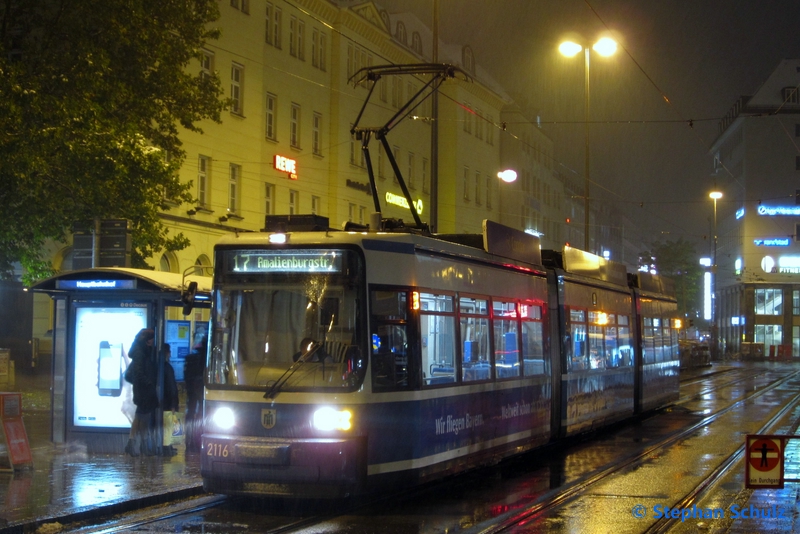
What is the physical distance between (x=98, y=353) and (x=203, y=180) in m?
20.5

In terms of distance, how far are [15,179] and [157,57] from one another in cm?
442

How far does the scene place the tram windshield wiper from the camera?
997cm

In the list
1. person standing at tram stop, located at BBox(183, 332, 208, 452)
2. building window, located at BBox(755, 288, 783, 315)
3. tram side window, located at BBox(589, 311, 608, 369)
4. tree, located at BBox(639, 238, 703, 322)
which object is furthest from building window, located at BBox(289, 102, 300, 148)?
building window, located at BBox(755, 288, 783, 315)

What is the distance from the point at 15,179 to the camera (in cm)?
1794

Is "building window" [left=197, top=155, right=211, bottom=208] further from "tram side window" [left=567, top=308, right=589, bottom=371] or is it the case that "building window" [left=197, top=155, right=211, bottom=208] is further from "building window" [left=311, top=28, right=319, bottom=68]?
"tram side window" [left=567, top=308, right=589, bottom=371]

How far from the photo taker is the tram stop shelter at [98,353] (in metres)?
14.0

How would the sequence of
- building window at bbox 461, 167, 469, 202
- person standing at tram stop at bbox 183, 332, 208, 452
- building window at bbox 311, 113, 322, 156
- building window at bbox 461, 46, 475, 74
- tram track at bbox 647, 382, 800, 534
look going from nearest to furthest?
tram track at bbox 647, 382, 800, 534 → person standing at tram stop at bbox 183, 332, 208, 452 → building window at bbox 311, 113, 322, 156 → building window at bbox 461, 167, 469, 202 → building window at bbox 461, 46, 475, 74

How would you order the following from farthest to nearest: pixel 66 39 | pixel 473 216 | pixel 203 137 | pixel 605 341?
pixel 473 216, pixel 203 137, pixel 66 39, pixel 605 341

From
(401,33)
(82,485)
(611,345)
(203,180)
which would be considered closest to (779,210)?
(401,33)

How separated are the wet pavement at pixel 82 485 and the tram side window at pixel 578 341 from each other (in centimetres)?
652

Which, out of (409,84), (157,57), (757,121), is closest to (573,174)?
(757,121)

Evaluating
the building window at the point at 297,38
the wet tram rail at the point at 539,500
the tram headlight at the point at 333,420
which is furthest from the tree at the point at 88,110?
the building window at the point at 297,38

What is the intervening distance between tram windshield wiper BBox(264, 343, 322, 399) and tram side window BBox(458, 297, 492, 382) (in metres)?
2.43

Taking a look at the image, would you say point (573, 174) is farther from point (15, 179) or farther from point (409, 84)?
point (15, 179)
